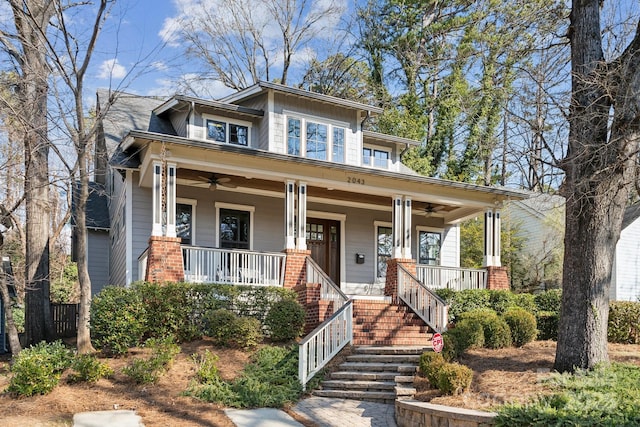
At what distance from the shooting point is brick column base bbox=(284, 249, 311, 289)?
528 inches

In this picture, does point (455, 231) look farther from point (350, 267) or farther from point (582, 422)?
point (582, 422)

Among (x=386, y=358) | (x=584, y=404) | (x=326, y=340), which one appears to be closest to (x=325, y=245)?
(x=326, y=340)

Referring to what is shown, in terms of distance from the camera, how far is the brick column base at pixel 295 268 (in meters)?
13.4

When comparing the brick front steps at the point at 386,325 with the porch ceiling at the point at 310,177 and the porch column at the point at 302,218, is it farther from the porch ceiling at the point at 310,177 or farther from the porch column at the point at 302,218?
the porch ceiling at the point at 310,177

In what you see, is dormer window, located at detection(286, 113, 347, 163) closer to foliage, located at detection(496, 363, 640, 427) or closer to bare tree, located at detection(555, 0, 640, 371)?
bare tree, located at detection(555, 0, 640, 371)

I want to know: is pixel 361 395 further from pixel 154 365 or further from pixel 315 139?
pixel 315 139

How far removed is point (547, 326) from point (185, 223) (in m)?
9.53

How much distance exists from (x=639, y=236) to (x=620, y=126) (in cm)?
1702

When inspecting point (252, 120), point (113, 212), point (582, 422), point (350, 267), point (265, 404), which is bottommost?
point (265, 404)

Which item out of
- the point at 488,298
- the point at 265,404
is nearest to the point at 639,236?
the point at 488,298

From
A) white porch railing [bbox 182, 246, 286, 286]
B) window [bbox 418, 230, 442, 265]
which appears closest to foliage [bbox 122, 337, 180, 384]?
white porch railing [bbox 182, 246, 286, 286]

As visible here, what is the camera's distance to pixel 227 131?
16.2 metres

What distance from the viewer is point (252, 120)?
54.5ft

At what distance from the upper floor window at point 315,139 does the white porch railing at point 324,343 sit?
6.24 metres
